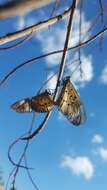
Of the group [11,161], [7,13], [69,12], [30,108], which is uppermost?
[69,12]

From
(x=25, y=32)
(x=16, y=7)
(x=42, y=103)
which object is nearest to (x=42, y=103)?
(x=42, y=103)

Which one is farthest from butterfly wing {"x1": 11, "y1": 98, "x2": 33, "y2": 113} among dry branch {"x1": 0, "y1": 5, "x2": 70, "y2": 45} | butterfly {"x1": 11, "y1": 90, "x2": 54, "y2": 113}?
dry branch {"x1": 0, "y1": 5, "x2": 70, "y2": 45}

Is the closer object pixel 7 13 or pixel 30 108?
pixel 7 13

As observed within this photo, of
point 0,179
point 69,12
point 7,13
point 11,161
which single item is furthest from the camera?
point 0,179

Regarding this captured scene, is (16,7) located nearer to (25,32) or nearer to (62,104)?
(25,32)

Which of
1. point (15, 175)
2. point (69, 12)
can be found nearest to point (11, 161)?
point (15, 175)

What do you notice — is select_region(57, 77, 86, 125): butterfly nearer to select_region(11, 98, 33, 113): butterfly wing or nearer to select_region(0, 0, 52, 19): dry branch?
select_region(11, 98, 33, 113): butterfly wing

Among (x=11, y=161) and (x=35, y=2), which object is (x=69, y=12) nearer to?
(x=11, y=161)
